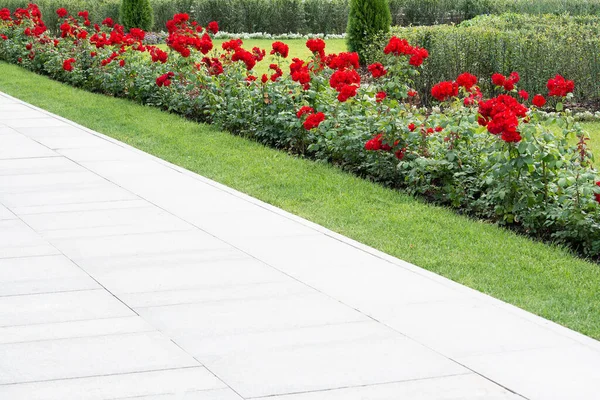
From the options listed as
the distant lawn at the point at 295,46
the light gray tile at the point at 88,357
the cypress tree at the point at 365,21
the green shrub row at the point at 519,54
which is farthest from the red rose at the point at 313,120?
the distant lawn at the point at 295,46

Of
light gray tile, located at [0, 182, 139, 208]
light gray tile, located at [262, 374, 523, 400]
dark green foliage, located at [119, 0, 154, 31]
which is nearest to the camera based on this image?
light gray tile, located at [262, 374, 523, 400]

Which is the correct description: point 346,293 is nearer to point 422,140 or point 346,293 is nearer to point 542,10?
point 422,140

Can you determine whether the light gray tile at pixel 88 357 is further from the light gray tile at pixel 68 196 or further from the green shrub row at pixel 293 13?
the green shrub row at pixel 293 13

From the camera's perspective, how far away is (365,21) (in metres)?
16.4

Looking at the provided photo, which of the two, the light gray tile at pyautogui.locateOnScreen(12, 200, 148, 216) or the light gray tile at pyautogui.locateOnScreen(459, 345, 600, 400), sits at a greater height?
the light gray tile at pyautogui.locateOnScreen(459, 345, 600, 400)

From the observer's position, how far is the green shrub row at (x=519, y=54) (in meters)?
12.5

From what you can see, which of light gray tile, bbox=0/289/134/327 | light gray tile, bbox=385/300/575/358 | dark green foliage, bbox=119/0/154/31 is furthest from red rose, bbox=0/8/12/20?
light gray tile, bbox=385/300/575/358

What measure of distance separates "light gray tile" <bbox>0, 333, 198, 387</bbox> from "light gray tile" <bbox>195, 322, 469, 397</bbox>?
0.54 feet

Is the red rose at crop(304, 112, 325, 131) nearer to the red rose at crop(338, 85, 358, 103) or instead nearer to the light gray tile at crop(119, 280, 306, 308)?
the red rose at crop(338, 85, 358, 103)

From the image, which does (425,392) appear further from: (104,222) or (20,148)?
(20,148)

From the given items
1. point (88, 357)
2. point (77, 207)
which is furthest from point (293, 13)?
point (88, 357)

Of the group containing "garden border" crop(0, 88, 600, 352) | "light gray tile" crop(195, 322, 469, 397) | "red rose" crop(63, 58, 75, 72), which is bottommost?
"light gray tile" crop(195, 322, 469, 397)

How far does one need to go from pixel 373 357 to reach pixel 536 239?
273 cm

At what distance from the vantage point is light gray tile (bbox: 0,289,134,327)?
16.9ft
